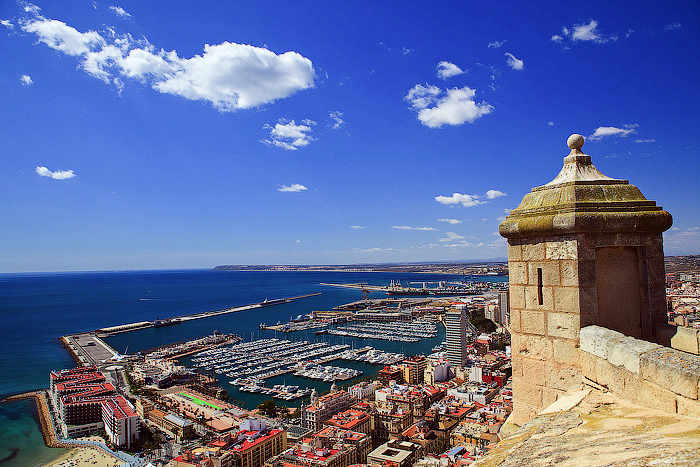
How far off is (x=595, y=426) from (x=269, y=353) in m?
42.7

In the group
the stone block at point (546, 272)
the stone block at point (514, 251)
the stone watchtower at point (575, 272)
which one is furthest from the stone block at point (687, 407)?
the stone block at point (514, 251)

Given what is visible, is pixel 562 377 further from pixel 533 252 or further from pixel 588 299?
pixel 533 252

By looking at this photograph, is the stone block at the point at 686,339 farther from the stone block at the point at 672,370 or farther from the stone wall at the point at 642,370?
the stone block at the point at 672,370

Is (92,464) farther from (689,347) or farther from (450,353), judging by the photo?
(450,353)

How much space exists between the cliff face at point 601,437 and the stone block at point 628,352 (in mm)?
193

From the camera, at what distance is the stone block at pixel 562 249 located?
2723 mm

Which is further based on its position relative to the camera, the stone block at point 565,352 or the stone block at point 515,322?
the stone block at point 515,322

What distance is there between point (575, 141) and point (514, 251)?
0.88 meters

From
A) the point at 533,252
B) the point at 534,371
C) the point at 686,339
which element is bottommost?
the point at 534,371

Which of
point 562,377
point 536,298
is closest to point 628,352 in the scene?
point 562,377

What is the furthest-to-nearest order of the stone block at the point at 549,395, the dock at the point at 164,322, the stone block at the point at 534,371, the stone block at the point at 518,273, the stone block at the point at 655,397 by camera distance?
the dock at the point at 164,322 < the stone block at the point at 518,273 < the stone block at the point at 534,371 < the stone block at the point at 549,395 < the stone block at the point at 655,397

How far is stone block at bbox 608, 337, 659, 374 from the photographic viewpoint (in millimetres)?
2170

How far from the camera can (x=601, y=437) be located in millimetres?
1824

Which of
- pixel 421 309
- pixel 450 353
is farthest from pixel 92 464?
pixel 421 309
